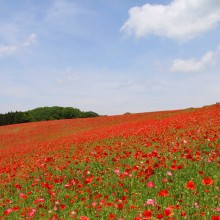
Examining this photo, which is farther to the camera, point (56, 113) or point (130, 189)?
point (56, 113)

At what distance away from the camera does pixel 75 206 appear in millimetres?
7180

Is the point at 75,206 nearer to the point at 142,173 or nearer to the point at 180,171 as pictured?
the point at 142,173

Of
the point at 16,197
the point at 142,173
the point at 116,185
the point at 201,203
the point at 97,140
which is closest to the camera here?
the point at 201,203

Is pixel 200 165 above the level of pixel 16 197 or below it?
above

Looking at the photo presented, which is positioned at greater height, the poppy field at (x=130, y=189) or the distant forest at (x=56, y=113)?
the distant forest at (x=56, y=113)

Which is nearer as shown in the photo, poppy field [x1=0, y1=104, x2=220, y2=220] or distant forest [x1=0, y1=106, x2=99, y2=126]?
poppy field [x1=0, y1=104, x2=220, y2=220]

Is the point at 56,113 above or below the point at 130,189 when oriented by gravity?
above

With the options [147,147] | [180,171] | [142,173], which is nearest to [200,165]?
[180,171]

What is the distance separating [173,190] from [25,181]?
6.02 meters

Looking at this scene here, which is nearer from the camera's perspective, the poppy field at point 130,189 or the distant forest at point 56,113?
the poppy field at point 130,189

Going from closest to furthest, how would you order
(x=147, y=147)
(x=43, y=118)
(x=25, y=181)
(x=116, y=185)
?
(x=116, y=185) < (x=25, y=181) < (x=147, y=147) < (x=43, y=118)

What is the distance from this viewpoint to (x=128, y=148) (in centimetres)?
1379

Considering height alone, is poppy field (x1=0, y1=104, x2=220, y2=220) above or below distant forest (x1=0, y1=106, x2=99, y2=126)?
below

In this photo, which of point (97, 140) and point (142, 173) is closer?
point (142, 173)
